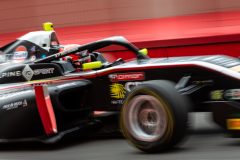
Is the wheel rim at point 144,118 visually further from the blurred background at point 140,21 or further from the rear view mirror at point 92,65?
the blurred background at point 140,21

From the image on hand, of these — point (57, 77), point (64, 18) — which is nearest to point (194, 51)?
point (57, 77)

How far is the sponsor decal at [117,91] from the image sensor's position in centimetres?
615

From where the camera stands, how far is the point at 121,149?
19.3 feet

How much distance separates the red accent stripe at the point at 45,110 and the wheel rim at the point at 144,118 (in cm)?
92

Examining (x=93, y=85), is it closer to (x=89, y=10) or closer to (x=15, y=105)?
(x=15, y=105)

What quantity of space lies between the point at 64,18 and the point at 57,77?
12.0 metres

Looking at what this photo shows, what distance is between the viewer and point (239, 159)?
4.91 metres

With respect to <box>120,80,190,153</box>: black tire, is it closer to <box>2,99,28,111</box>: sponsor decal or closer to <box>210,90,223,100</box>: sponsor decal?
<box>210,90,223,100</box>: sponsor decal

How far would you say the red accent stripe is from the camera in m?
6.06

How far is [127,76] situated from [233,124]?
4.27 ft

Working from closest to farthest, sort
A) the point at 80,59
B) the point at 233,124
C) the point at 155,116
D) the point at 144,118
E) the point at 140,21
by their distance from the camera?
the point at 233,124
the point at 155,116
the point at 144,118
the point at 80,59
the point at 140,21

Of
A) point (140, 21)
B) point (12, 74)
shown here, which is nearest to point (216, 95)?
point (12, 74)

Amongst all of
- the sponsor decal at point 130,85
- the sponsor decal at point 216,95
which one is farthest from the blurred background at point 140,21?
the sponsor decal at point 216,95

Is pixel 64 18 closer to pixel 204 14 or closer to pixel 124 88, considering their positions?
pixel 204 14
